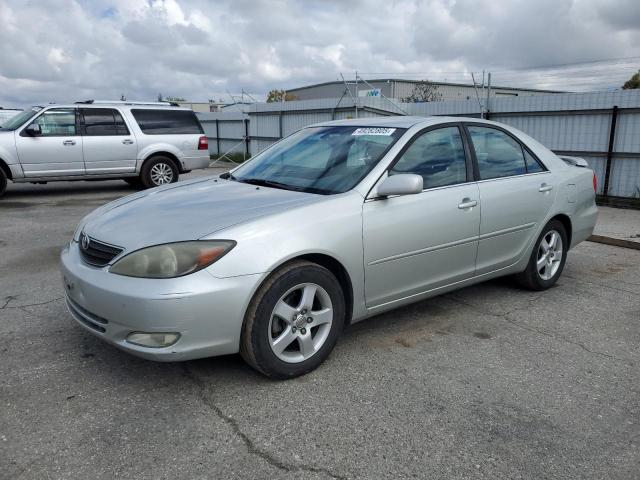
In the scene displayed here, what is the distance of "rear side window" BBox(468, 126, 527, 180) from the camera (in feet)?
14.6

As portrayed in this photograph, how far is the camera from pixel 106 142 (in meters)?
11.2

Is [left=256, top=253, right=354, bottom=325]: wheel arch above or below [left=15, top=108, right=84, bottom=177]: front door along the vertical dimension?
below

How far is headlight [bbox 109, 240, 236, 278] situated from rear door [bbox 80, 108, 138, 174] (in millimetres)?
9020

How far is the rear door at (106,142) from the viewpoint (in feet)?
36.2

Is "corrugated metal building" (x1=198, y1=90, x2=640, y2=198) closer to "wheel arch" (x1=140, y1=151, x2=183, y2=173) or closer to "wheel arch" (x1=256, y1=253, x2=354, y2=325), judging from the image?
"wheel arch" (x1=140, y1=151, x2=183, y2=173)

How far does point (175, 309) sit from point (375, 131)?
6.91ft

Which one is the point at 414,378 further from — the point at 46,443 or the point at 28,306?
the point at 28,306

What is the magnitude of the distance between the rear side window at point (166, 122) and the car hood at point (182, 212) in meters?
8.23

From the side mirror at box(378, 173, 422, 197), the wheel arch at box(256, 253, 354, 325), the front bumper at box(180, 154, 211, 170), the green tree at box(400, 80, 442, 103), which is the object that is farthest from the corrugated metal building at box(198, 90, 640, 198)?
the green tree at box(400, 80, 442, 103)

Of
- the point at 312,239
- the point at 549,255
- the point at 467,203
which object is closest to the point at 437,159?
the point at 467,203

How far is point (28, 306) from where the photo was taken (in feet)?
14.9

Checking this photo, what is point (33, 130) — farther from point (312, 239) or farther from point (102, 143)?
point (312, 239)

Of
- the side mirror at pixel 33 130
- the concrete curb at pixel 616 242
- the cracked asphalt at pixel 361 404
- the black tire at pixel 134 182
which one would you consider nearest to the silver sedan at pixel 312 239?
the cracked asphalt at pixel 361 404

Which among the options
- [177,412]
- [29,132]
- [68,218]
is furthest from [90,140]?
[177,412]
